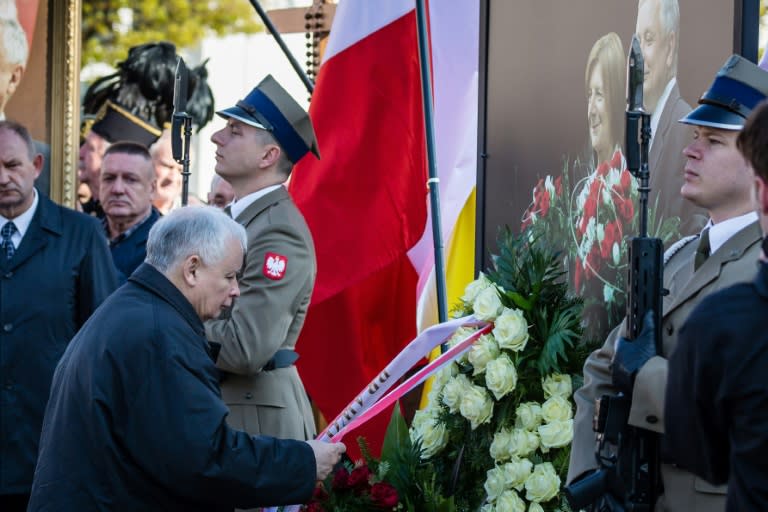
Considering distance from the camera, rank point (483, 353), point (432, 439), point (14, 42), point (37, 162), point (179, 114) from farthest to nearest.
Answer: point (14, 42), point (37, 162), point (179, 114), point (432, 439), point (483, 353)

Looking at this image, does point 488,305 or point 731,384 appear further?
point 488,305

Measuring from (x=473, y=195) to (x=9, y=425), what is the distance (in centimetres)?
239

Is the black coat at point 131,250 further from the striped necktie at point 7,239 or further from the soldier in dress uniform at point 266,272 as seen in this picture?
the soldier in dress uniform at point 266,272

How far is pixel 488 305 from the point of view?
14.6 feet

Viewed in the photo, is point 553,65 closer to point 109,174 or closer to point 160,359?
point 160,359

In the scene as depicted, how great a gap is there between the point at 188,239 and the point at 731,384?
6.07ft

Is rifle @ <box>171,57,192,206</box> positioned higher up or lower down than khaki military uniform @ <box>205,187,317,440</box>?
higher up

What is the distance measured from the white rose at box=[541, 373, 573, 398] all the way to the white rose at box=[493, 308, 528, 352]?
140 mm

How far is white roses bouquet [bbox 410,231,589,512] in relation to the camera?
4246 millimetres

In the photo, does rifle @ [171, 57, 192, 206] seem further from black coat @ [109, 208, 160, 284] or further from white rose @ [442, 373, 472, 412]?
white rose @ [442, 373, 472, 412]

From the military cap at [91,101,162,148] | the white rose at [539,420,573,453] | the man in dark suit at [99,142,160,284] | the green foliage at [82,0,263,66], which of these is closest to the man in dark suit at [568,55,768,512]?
the white rose at [539,420,573,453]

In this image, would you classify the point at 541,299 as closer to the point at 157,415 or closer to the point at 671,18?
the point at 671,18

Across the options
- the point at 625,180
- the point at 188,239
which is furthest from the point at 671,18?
the point at 188,239

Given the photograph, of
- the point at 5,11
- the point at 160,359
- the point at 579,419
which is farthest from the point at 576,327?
the point at 5,11
